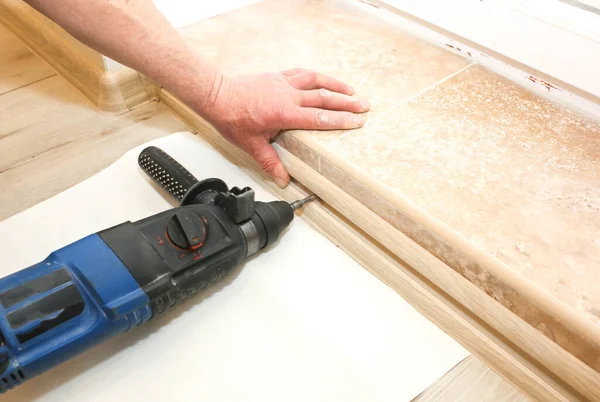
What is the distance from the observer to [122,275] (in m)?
0.67

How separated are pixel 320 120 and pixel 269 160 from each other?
0.12 m

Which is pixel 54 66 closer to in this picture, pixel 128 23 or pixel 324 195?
pixel 128 23

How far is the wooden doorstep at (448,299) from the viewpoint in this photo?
0.67 m

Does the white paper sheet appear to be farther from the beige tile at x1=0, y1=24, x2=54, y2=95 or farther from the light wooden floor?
the beige tile at x1=0, y1=24, x2=54, y2=95

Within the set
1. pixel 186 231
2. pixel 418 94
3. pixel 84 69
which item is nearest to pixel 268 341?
pixel 186 231

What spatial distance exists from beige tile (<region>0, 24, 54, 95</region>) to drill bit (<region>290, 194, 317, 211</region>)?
75 cm

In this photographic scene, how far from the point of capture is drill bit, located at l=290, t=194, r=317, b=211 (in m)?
0.90

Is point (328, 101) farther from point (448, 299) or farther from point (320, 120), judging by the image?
point (448, 299)

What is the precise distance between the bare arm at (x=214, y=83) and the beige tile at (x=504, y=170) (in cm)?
9

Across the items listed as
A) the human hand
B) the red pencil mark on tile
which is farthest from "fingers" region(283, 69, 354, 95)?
the red pencil mark on tile

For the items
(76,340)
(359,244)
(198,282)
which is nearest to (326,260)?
(359,244)

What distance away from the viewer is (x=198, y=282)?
2.41 feet

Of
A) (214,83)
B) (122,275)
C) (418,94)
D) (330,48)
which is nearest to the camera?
(122,275)

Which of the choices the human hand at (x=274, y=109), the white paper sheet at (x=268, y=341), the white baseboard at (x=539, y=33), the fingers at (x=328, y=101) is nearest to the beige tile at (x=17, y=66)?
the white paper sheet at (x=268, y=341)
